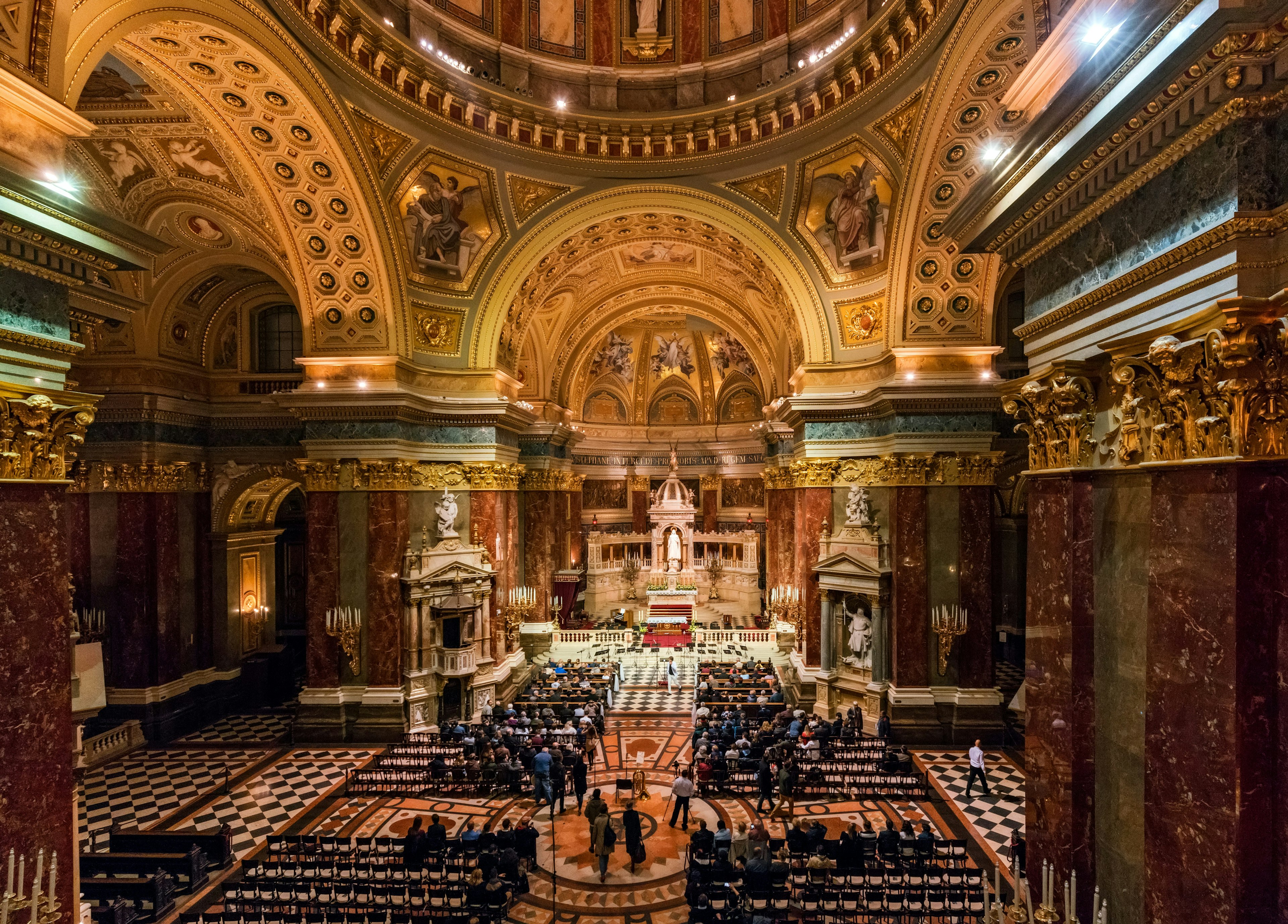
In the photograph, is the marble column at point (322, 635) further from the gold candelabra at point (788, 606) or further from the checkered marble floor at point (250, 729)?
the gold candelabra at point (788, 606)

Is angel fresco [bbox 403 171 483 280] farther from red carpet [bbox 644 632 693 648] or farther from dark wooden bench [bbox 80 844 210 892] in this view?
red carpet [bbox 644 632 693 648]

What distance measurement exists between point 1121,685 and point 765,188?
1444 centimetres

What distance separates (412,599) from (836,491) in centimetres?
1091

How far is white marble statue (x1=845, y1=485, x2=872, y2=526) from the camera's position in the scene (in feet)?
52.1

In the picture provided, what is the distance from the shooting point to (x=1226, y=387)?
3938 millimetres

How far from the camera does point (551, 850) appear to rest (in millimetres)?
10898

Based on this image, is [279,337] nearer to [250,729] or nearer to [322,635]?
[322,635]

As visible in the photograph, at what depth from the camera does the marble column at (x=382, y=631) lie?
1559 centimetres

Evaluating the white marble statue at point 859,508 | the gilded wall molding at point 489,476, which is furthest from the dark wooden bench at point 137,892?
the white marble statue at point 859,508

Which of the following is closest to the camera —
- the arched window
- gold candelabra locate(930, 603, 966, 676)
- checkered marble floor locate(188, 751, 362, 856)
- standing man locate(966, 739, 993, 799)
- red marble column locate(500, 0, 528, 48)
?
checkered marble floor locate(188, 751, 362, 856)

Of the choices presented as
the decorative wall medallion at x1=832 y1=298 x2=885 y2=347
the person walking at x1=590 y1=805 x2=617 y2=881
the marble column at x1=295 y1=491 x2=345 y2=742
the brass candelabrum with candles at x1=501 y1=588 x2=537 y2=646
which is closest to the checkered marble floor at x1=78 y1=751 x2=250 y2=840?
the marble column at x1=295 y1=491 x2=345 y2=742

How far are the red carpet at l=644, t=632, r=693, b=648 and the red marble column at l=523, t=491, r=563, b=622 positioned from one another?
3880 millimetres

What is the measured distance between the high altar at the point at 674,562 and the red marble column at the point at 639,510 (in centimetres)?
173

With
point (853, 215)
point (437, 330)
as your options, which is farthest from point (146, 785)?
point (853, 215)
